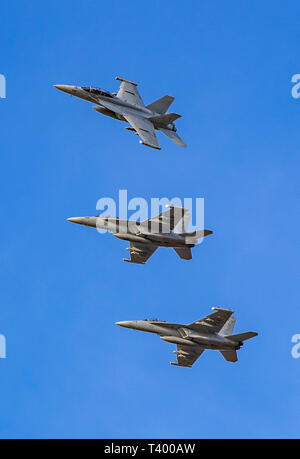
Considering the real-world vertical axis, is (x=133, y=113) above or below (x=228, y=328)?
above

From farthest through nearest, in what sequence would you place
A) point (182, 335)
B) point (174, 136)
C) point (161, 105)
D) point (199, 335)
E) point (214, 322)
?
point (161, 105)
point (174, 136)
point (182, 335)
point (199, 335)
point (214, 322)

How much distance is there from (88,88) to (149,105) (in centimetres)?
811

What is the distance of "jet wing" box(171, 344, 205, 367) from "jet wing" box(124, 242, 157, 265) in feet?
31.6

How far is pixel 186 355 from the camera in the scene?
103 metres

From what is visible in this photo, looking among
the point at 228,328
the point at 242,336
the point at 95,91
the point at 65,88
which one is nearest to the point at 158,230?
the point at 228,328

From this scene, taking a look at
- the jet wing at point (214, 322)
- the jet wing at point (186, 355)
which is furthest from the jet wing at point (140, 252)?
the jet wing at point (186, 355)

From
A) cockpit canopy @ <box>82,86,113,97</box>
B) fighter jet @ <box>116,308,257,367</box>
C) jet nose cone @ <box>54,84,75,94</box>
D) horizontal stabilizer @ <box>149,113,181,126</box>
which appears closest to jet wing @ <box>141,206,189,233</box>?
fighter jet @ <box>116,308,257,367</box>

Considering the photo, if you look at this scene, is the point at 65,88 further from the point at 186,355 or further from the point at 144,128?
the point at 186,355

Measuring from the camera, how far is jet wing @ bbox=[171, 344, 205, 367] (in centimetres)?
10225

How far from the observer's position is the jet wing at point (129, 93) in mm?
113562

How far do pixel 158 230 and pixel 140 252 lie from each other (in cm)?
459

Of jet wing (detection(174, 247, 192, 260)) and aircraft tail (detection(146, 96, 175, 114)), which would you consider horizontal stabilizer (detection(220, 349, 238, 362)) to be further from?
aircraft tail (detection(146, 96, 175, 114))

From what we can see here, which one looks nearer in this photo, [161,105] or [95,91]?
[95,91]

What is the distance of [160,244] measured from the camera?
327ft
